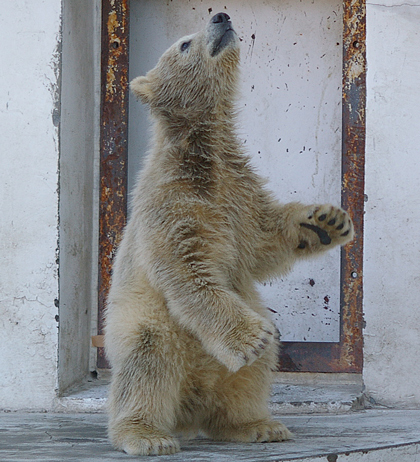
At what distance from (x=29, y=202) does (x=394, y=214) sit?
2158mm

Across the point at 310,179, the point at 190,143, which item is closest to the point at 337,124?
the point at 310,179

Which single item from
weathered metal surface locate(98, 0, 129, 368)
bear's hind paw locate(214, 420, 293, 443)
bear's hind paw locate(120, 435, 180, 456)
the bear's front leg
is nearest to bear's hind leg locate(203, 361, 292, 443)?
bear's hind paw locate(214, 420, 293, 443)

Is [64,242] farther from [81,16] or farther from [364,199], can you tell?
[364,199]

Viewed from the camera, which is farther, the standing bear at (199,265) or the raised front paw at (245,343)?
the standing bear at (199,265)

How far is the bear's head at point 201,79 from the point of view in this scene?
12.2 feet

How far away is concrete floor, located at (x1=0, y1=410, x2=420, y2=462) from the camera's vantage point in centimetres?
306

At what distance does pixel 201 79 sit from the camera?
12.3ft

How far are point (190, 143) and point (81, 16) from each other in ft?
5.78

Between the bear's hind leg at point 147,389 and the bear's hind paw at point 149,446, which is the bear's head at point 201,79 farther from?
the bear's hind paw at point 149,446

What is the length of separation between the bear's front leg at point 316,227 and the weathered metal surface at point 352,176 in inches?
52.1

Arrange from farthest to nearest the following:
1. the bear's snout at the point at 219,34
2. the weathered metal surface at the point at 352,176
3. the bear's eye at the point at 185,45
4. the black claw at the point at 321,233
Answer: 1. the weathered metal surface at the point at 352,176
2. the bear's eye at the point at 185,45
3. the bear's snout at the point at 219,34
4. the black claw at the point at 321,233

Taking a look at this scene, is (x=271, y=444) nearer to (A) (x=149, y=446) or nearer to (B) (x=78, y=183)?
(A) (x=149, y=446)

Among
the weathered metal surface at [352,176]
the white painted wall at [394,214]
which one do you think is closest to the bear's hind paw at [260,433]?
the white painted wall at [394,214]

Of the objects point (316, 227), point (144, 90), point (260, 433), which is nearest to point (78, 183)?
point (144, 90)
